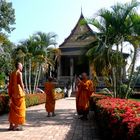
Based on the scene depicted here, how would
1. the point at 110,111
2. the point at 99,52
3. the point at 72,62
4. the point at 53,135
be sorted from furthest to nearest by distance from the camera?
1. the point at 72,62
2. the point at 99,52
3. the point at 53,135
4. the point at 110,111

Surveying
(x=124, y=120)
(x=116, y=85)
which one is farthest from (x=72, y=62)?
(x=124, y=120)

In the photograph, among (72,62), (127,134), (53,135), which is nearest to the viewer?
(127,134)

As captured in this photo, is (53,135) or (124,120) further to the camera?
(53,135)

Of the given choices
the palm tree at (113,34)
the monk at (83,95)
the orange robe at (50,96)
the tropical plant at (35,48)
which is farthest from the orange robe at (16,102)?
the tropical plant at (35,48)

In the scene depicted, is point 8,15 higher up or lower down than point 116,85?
higher up

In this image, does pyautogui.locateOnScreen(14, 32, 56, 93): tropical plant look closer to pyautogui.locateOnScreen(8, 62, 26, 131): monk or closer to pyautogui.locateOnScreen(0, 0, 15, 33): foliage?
pyautogui.locateOnScreen(0, 0, 15, 33): foliage

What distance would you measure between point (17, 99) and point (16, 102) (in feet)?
0.27

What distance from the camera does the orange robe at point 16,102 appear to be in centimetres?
955

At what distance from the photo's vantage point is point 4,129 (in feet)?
32.3

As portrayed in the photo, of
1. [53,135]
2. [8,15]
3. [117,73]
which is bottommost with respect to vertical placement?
[53,135]

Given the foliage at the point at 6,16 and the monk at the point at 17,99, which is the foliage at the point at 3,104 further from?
the foliage at the point at 6,16

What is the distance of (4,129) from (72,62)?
3374 cm

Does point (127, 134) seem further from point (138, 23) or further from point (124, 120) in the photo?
point (138, 23)

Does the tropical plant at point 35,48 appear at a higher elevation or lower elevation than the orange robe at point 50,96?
higher
